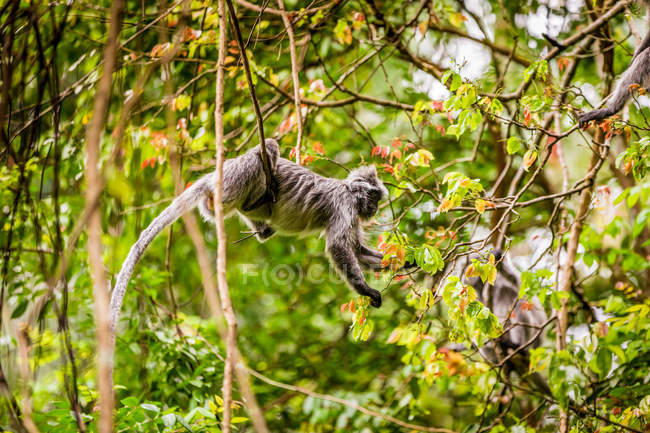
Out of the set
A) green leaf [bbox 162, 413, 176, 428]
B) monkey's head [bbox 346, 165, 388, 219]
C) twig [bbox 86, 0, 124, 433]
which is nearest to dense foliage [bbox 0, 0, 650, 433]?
green leaf [bbox 162, 413, 176, 428]

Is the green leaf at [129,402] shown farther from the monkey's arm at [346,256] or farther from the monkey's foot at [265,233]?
the monkey's foot at [265,233]

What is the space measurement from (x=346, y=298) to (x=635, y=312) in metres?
3.15

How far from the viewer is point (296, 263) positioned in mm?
6793

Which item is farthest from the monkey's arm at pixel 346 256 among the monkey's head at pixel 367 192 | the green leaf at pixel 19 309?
the green leaf at pixel 19 309

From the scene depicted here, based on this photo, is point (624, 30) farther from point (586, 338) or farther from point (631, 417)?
point (631, 417)

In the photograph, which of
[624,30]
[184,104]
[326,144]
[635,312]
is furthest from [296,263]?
[624,30]

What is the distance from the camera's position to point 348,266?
12.5 ft

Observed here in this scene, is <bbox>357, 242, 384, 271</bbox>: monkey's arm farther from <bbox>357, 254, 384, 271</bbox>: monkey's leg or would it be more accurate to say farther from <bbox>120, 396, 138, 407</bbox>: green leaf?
<bbox>120, 396, 138, 407</bbox>: green leaf

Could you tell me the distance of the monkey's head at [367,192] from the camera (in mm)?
4180

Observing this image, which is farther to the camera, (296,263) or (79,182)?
(296,263)

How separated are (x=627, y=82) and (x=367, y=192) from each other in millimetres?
1965

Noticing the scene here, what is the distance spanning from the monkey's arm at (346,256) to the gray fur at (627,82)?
5.52ft

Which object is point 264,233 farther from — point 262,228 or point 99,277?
point 99,277

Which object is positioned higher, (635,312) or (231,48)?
(231,48)
